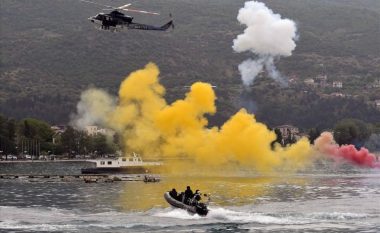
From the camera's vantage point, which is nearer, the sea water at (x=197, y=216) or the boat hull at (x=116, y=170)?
the sea water at (x=197, y=216)

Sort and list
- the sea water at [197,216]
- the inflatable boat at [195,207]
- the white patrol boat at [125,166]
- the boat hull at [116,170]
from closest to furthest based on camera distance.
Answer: the sea water at [197,216] → the inflatable boat at [195,207] → the white patrol boat at [125,166] → the boat hull at [116,170]

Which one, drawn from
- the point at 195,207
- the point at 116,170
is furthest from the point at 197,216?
the point at 116,170

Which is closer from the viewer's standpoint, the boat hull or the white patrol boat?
the white patrol boat

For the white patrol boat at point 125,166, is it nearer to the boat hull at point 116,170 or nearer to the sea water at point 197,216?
the boat hull at point 116,170

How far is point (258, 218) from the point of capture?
93.4 m

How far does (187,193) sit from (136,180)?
2388 inches

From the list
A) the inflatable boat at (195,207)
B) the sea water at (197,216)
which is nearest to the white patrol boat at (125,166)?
the sea water at (197,216)

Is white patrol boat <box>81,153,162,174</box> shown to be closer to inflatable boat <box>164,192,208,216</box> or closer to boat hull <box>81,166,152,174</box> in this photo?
boat hull <box>81,166,152,174</box>

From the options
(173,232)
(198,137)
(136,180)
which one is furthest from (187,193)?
(136,180)

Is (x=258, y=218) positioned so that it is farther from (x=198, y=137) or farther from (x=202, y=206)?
(x=198, y=137)

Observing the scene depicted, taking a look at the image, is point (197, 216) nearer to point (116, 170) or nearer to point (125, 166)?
point (125, 166)

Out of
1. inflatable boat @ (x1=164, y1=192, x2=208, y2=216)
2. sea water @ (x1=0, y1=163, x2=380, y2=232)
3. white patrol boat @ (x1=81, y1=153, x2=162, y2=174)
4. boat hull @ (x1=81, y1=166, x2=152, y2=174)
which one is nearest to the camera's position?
sea water @ (x1=0, y1=163, x2=380, y2=232)

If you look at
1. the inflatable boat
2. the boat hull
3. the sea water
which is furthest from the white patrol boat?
the inflatable boat

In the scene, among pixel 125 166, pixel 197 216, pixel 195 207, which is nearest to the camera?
pixel 197 216
